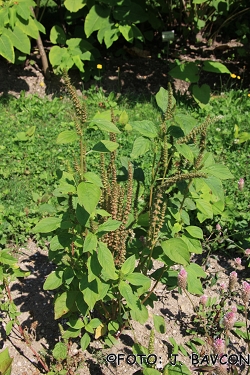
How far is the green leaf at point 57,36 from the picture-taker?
15.5 feet

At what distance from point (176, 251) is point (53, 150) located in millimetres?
2272

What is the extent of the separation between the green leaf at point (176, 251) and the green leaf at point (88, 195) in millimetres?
432

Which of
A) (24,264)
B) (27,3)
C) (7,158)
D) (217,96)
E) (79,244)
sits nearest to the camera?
(79,244)

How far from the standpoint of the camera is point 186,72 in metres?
4.43

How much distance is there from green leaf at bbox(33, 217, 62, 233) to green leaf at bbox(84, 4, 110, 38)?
3.05 meters

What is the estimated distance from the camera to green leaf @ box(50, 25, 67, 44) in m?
4.74

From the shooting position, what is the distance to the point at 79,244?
1.95 metres

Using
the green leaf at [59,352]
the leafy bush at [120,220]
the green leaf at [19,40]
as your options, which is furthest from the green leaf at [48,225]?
the green leaf at [19,40]

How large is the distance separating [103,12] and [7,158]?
1874 mm

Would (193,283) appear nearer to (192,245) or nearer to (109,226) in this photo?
(192,245)

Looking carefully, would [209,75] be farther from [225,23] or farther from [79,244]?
[79,244]

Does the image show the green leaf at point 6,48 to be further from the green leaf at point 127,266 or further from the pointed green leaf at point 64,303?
the green leaf at point 127,266

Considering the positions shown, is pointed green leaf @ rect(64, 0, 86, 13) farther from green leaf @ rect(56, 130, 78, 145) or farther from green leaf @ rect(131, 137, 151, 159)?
green leaf @ rect(56, 130, 78, 145)

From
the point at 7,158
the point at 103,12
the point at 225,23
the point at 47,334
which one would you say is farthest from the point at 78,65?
the point at 47,334
